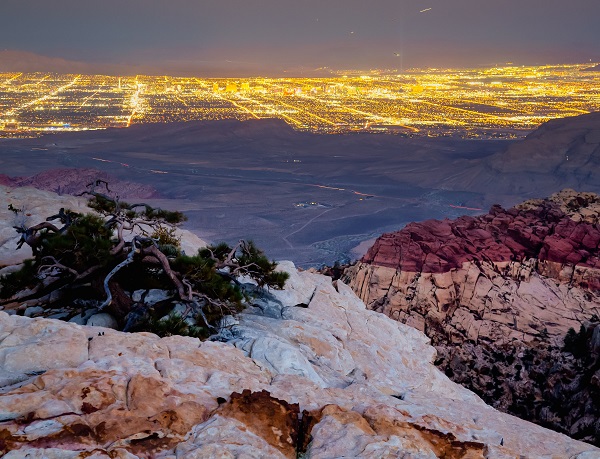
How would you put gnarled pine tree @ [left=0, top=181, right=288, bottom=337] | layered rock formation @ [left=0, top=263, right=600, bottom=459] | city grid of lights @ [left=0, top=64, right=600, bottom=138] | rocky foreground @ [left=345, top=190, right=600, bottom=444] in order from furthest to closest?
city grid of lights @ [left=0, top=64, right=600, bottom=138]
rocky foreground @ [left=345, top=190, right=600, bottom=444]
gnarled pine tree @ [left=0, top=181, right=288, bottom=337]
layered rock formation @ [left=0, top=263, right=600, bottom=459]

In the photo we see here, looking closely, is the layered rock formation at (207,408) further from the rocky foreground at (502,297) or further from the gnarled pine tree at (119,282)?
the rocky foreground at (502,297)

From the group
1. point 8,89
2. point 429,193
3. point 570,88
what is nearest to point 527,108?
→ point 570,88

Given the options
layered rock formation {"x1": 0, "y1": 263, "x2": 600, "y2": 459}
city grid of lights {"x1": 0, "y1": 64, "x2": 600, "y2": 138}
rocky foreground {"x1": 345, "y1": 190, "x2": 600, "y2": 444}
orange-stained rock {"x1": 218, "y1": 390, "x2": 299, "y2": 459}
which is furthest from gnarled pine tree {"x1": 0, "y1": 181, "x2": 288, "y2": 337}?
city grid of lights {"x1": 0, "y1": 64, "x2": 600, "y2": 138}

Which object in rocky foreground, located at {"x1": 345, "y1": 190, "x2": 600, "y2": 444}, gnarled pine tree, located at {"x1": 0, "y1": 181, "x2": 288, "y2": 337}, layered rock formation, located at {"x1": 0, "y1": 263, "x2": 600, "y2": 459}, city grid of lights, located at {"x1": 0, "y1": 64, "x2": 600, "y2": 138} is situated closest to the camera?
layered rock formation, located at {"x1": 0, "y1": 263, "x2": 600, "y2": 459}

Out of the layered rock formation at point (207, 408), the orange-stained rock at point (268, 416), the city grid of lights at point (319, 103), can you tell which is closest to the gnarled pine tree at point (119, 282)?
the layered rock formation at point (207, 408)

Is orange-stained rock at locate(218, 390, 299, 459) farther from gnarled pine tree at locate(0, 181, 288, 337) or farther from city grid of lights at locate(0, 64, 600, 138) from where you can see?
city grid of lights at locate(0, 64, 600, 138)
